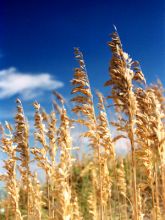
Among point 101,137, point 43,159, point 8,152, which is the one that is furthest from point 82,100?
point 8,152

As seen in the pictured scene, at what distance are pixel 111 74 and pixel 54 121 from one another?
2439mm

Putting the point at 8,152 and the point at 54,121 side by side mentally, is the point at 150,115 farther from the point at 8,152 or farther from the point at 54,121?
the point at 8,152

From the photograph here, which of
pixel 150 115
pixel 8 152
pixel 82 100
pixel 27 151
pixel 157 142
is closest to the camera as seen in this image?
pixel 157 142

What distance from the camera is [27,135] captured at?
6.64m

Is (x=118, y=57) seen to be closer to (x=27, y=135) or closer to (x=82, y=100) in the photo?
(x=82, y=100)

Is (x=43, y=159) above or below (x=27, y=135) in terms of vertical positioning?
below

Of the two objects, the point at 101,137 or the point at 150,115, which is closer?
the point at 150,115

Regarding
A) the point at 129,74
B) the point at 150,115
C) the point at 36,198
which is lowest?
the point at 36,198

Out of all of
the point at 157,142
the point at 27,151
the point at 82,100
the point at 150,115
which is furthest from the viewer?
the point at 27,151

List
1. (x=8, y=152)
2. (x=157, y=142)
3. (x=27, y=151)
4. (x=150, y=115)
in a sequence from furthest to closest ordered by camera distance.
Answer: (x=8, y=152) → (x=27, y=151) → (x=150, y=115) → (x=157, y=142)

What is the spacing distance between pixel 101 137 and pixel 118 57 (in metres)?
1.83

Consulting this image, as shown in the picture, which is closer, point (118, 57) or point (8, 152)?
point (118, 57)

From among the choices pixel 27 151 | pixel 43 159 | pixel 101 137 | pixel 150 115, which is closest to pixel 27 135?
pixel 27 151

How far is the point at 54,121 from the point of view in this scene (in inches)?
261
